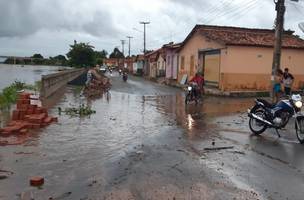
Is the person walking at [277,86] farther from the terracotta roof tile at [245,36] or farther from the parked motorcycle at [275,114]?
the terracotta roof tile at [245,36]

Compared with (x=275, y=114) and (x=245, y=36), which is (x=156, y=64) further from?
(x=275, y=114)

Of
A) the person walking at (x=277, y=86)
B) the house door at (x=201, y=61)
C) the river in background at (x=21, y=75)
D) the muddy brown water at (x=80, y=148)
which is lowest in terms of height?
the river in background at (x=21, y=75)

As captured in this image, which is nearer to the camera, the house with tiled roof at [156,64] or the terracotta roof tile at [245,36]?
the terracotta roof tile at [245,36]

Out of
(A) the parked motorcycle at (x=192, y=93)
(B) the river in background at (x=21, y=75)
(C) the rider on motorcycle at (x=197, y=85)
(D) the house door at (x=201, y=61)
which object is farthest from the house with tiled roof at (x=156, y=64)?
(A) the parked motorcycle at (x=192, y=93)

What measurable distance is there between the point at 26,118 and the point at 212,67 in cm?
2086

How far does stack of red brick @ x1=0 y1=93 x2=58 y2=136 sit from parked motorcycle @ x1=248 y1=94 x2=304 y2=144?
583 centimetres

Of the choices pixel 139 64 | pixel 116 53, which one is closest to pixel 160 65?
pixel 139 64

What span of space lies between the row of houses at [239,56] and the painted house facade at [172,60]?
Answer: 702 centimetres

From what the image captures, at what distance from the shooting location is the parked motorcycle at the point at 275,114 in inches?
453

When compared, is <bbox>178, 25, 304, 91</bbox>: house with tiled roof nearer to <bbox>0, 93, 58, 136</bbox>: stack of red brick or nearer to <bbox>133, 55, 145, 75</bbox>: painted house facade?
<bbox>0, 93, 58, 136</bbox>: stack of red brick

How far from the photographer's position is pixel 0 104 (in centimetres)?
1733

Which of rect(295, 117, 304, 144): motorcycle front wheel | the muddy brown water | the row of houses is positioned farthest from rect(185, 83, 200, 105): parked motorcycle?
rect(295, 117, 304, 144): motorcycle front wheel

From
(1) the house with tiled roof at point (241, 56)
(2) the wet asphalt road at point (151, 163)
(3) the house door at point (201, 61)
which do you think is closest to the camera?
(2) the wet asphalt road at point (151, 163)

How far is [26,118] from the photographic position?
41.2 ft
